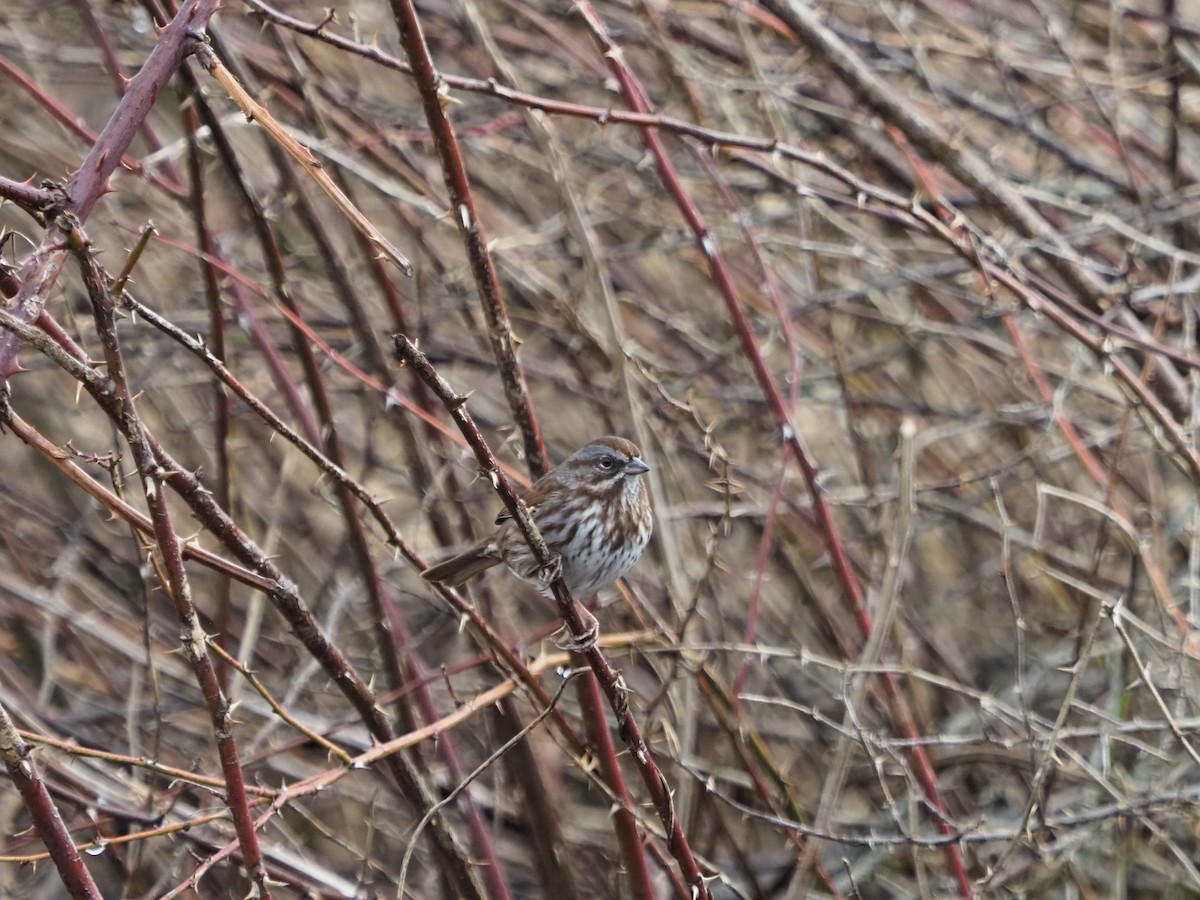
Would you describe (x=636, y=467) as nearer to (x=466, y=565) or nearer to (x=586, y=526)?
(x=586, y=526)

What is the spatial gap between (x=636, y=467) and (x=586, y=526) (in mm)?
233

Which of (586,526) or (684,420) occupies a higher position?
(586,526)

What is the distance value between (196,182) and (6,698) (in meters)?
1.51

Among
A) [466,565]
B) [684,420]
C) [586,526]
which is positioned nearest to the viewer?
[586,526]

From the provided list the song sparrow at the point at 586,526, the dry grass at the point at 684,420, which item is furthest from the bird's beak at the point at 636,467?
the dry grass at the point at 684,420

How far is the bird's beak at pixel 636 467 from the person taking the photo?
409cm

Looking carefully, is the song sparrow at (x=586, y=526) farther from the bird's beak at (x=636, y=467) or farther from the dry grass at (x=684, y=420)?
the dry grass at (x=684, y=420)

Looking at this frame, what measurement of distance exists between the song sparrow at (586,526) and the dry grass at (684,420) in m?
0.17

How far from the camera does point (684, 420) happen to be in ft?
17.1

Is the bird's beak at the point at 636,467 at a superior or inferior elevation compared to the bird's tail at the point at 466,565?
superior

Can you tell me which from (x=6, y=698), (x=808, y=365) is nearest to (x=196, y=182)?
(x=6, y=698)

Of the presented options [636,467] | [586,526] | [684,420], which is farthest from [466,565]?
[684,420]

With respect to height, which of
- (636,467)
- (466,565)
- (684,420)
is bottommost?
(684,420)

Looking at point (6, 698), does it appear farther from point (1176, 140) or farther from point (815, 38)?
point (1176, 140)
